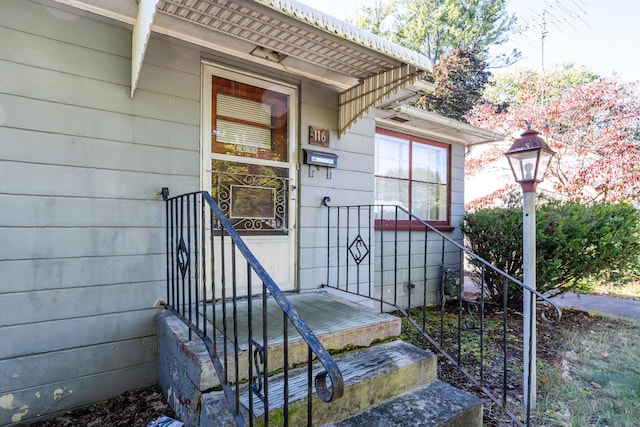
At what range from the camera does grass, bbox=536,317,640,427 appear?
2.16 meters

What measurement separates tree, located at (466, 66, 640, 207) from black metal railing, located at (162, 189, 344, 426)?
7.32 m

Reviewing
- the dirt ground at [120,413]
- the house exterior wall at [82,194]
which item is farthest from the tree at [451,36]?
the dirt ground at [120,413]

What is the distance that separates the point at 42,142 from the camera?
2.02 meters

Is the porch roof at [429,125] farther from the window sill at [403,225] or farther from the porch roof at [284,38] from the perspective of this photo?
the window sill at [403,225]

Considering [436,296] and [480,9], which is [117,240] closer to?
[436,296]

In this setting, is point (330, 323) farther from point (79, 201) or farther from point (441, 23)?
point (441, 23)

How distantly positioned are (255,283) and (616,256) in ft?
14.9

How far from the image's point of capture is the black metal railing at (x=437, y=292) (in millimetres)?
2236

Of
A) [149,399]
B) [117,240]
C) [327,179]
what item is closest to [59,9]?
[117,240]

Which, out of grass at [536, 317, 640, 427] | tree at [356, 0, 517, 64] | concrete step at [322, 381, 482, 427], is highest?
tree at [356, 0, 517, 64]

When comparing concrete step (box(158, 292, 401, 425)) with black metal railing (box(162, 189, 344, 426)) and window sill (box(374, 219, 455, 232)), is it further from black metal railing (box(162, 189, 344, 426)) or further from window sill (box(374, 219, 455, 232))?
window sill (box(374, 219, 455, 232))

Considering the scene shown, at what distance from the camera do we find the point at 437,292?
491cm

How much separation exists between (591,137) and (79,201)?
9.04m

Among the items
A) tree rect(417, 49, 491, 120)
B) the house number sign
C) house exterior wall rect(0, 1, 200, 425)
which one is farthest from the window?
tree rect(417, 49, 491, 120)
